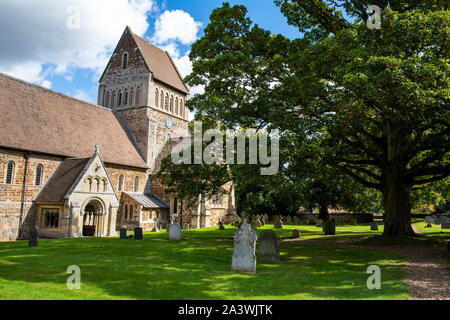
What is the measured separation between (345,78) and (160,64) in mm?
32695

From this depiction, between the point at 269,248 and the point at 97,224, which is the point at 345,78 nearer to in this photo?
the point at 269,248

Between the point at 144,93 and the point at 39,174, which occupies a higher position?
the point at 144,93

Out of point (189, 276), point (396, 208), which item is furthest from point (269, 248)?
point (396, 208)

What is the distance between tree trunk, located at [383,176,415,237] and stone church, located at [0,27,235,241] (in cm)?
1282

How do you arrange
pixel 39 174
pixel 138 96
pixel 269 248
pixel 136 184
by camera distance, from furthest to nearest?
1. pixel 138 96
2. pixel 136 184
3. pixel 39 174
4. pixel 269 248

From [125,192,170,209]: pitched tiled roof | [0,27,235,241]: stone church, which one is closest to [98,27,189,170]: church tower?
[0,27,235,241]: stone church

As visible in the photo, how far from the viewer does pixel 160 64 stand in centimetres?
4028

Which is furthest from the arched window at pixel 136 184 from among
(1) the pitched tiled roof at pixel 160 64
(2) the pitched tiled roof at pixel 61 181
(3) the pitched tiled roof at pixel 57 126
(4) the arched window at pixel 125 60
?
(4) the arched window at pixel 125 60

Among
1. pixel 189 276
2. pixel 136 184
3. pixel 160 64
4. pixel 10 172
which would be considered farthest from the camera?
pixel 160 64

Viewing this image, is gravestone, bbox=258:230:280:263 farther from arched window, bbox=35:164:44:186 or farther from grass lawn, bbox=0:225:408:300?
arched window, bbox=35:164:44:186

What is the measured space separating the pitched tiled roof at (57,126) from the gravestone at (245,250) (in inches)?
745

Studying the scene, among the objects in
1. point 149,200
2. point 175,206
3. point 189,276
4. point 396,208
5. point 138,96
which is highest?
point 138,96

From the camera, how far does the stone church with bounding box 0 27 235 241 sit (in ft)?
76.3
